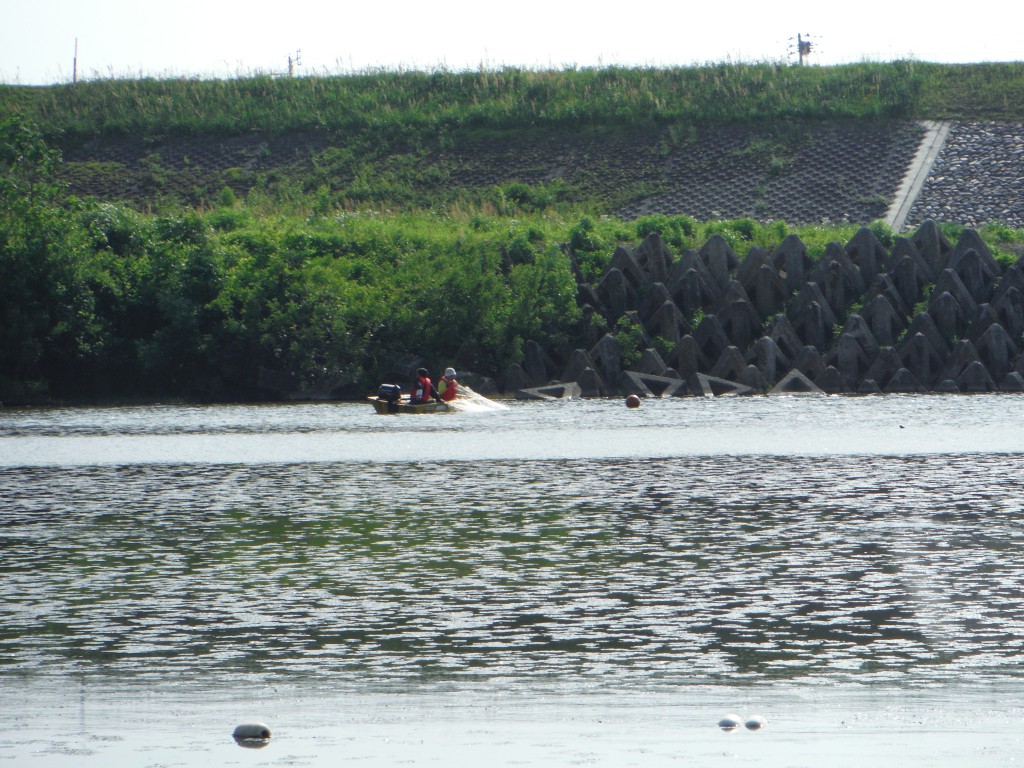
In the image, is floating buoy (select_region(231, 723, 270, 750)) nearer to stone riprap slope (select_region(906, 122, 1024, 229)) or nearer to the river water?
the river water

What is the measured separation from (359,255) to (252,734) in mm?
45942

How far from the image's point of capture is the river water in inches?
354

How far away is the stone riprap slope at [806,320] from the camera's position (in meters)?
48.3

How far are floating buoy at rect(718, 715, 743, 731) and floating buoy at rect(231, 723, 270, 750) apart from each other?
259 centimetres

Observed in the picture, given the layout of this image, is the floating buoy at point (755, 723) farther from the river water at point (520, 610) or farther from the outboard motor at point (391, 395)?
the outboard motor at point (391, 395)

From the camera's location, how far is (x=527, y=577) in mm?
14938

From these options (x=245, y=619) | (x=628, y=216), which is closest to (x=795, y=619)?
(x=245, y=619)

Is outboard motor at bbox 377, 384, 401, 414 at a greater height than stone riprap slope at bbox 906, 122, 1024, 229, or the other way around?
stone riprap slope at bbox 906, 122, 1024, 229

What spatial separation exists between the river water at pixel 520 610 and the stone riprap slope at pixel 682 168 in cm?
3574

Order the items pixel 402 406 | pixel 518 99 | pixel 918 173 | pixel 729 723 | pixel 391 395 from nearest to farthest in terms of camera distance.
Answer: pixel 729 723 < pixel 391 395 < pixel 402 406 < pixel 918 173 < pixel 518 99

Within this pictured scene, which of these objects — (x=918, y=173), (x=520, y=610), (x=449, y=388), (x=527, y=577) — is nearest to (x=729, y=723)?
(x=520, y=610)

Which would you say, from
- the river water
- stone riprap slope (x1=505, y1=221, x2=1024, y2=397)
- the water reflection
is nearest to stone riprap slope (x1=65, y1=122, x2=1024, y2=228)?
stone riprap slope (x1=505, y1=221, x2=1024, y2=397)

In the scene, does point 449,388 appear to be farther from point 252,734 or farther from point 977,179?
point 252,734

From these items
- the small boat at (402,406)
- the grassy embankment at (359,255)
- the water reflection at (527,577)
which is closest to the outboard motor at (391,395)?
the small boat at (402,406)
